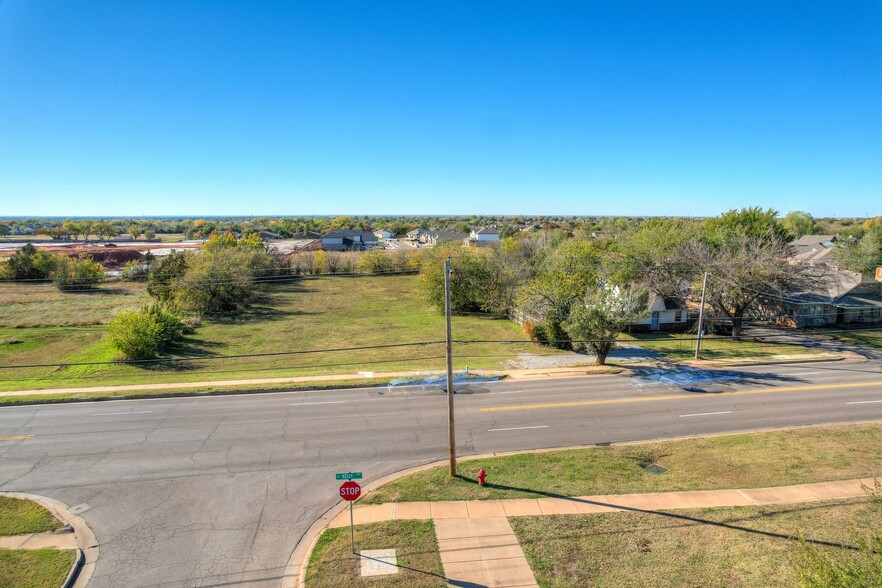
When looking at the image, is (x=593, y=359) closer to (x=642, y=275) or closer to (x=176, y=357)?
(x=642, y=275)

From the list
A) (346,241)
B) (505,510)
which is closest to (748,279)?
(505,510)

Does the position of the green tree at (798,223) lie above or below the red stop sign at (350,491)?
above

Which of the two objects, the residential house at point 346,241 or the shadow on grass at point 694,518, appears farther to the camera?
the residential house at point 346,241

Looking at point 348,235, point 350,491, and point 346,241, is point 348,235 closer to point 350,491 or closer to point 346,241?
point 346,241

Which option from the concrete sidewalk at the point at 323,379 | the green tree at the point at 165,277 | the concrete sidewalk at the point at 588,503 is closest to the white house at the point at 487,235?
the green tree at the point at 165,277

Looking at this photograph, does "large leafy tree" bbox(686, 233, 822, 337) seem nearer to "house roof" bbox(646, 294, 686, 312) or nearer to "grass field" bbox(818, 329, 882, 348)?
"house roof" bbox(646, 294, 686, 312)

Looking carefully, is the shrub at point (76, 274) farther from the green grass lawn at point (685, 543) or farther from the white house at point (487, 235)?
the white house at point (487, 235)
